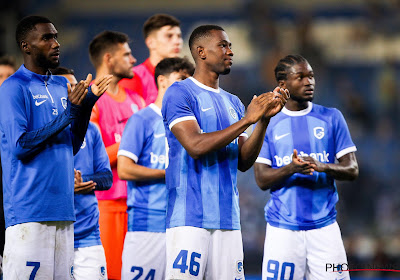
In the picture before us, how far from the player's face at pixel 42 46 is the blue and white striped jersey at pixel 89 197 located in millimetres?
1241

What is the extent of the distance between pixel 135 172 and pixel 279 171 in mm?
1178

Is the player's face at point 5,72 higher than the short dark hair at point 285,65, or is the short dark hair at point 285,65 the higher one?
the player's face at point 5,72

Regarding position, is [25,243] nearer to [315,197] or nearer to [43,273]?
[43,273]

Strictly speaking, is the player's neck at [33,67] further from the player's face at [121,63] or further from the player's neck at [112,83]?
the player's face at [121,63]

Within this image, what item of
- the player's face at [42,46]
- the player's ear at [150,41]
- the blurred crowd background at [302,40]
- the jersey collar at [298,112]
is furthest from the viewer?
the blurred crowd background at [302,40]

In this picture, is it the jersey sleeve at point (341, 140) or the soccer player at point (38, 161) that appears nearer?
the soccer player at point (38, 161)

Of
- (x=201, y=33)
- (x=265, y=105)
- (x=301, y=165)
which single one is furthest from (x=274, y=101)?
(x=301, y=165)

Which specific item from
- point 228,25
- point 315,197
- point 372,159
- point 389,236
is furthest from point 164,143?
point 228,25

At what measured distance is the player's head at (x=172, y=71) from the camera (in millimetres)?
5539

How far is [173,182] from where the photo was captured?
402 cm

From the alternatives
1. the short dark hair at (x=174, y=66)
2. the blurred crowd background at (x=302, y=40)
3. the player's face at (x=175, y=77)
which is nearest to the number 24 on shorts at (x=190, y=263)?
the player's face at (x=175, y=77)

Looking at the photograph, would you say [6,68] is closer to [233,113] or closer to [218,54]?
[218,54]

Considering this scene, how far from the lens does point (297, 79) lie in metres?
5.31

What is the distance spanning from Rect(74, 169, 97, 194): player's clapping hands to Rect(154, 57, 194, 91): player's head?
1.20m
